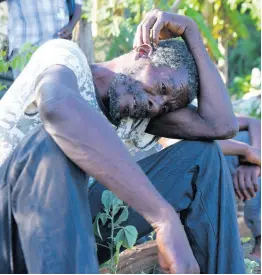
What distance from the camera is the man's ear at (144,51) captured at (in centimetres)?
339

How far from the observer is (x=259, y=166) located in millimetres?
4242

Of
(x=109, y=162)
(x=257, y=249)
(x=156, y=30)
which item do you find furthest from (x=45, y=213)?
(x=257, y=249)

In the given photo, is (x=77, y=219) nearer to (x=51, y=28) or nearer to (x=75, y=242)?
(x=75, y=242)

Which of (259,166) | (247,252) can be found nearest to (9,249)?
(259,166)

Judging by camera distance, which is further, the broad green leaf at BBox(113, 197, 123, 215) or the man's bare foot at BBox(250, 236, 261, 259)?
the man's bare foot at BBox(250, 236, 261, 259)

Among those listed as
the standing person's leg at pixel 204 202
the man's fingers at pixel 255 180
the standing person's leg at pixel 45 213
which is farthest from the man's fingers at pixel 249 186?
the standing person's leg at pixel 45 213

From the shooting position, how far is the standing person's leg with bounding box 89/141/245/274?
3135mm

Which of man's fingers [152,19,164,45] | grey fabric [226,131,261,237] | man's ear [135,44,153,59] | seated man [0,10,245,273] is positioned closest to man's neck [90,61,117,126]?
seated man [0,10,245,273]

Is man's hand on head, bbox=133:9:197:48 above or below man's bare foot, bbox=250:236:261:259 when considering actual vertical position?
above

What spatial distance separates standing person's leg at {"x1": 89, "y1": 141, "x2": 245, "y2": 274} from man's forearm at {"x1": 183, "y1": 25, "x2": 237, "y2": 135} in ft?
1.02

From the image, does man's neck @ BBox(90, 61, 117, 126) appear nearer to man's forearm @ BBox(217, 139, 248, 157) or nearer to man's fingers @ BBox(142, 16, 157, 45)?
man's fingers @ BBox(142, 16, 157, 45)

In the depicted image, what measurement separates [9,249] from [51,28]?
342 cm

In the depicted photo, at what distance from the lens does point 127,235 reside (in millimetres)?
3123

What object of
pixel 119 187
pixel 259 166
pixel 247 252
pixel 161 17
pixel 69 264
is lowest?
pixel 247 252
